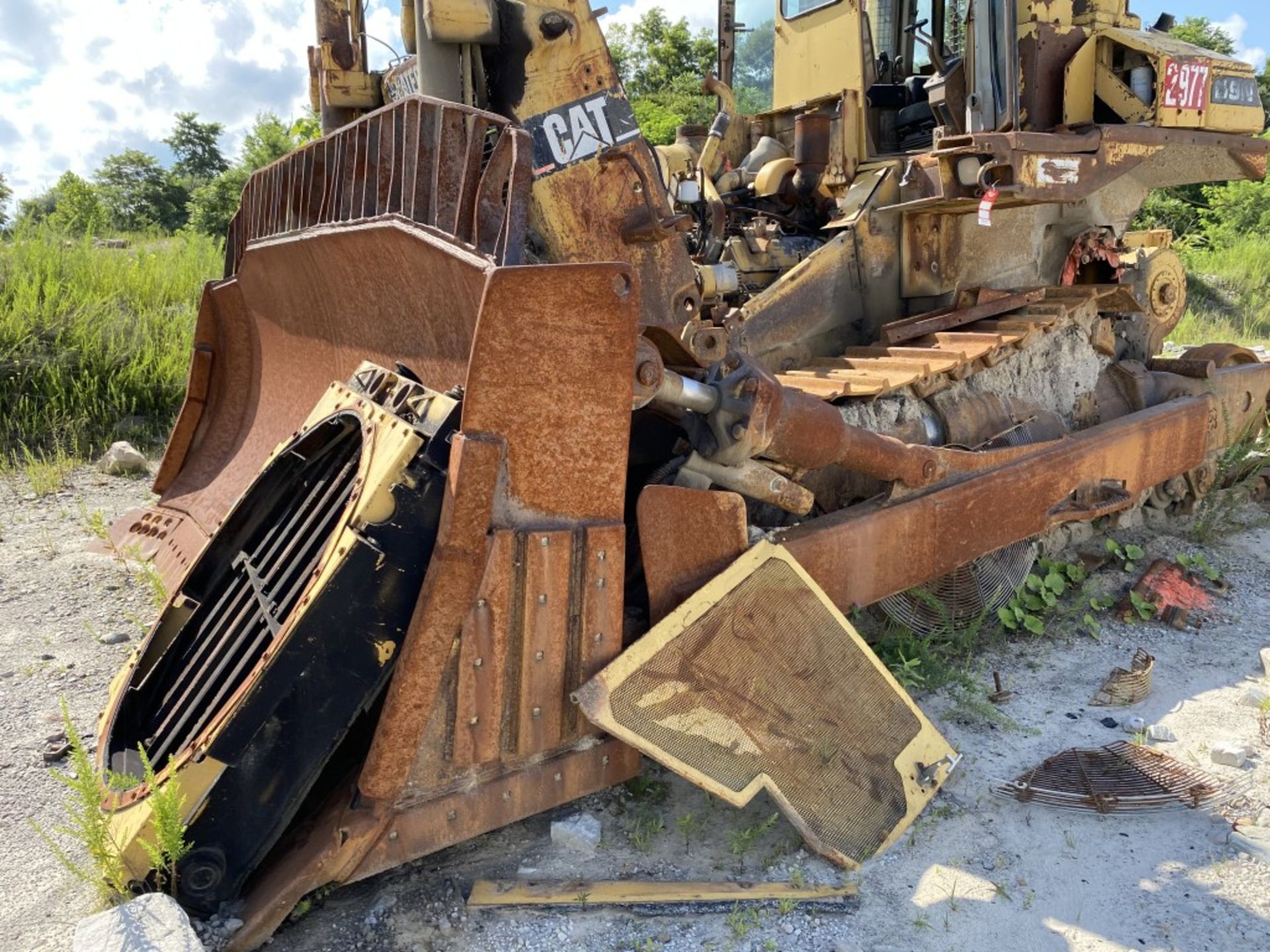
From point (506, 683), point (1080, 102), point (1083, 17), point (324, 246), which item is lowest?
point (506, 683)

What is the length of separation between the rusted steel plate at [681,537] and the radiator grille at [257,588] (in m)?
0.70

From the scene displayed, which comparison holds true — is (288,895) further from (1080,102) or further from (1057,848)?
(1080,102)

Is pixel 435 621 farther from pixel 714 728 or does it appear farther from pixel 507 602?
pixel 714 728

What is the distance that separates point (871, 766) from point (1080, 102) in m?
3.14

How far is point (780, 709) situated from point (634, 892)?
0.53 meters

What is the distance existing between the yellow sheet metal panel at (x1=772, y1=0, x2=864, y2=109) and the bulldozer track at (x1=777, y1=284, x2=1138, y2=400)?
1.72m

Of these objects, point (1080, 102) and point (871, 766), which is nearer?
point (871, 766)

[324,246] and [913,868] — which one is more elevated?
[324,246]

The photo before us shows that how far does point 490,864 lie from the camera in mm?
2377

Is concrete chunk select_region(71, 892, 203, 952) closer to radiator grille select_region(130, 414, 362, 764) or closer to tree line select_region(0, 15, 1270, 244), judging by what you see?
radiator grille select_region(130, 414, 362, 764)

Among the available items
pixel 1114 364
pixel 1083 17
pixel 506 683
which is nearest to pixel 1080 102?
pixel 1083 17

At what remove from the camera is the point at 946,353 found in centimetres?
362

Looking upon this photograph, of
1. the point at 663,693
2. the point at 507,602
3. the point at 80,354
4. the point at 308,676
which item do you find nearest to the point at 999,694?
the point at 663,693

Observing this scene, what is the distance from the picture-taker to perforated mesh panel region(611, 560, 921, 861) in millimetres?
2314
